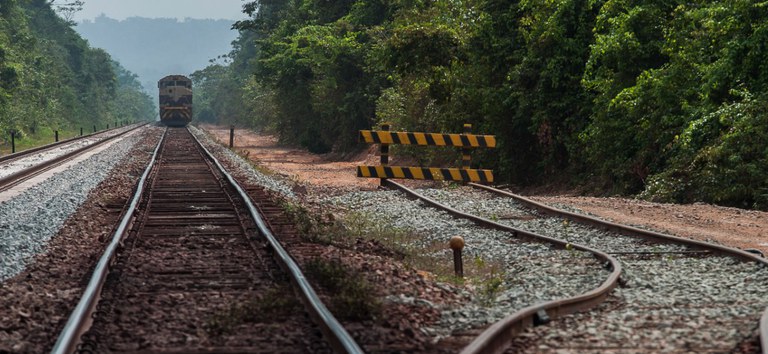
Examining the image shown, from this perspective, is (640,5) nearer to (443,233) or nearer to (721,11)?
(721,11)

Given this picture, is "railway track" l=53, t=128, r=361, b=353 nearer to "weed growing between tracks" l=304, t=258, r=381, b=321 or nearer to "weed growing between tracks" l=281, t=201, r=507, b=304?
"weed growing between tracks" l=304, t=258, r=381, b=321

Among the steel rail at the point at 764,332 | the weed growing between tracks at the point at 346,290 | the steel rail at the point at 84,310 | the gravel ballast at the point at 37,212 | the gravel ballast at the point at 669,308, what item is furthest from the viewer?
the gravel ballast at the point at 37,212

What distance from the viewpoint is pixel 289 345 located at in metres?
6.06

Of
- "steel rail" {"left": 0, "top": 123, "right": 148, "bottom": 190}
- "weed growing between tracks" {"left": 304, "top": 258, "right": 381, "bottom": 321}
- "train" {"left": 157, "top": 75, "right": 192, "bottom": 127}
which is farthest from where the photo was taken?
"train" {"left": 157, "top": 75, "right": 192, "bottom": 127}

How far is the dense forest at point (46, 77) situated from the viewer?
60.0 m

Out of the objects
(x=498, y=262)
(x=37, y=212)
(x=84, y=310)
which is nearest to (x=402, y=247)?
(x=498, y=262)

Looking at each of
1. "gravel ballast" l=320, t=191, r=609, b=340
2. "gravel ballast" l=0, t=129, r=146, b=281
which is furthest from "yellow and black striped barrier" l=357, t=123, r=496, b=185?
"gravel ballast" l=0, t=129, r=146, b=281

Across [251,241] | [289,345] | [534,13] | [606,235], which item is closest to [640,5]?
[534,13]

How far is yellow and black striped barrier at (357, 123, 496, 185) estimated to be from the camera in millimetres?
18859

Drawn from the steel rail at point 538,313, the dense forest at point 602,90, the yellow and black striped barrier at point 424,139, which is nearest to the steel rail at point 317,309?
the steel rail at point 538,313

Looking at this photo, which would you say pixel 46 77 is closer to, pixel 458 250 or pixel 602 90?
pixel 602 90

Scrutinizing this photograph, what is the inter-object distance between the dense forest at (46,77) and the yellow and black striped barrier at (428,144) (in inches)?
1301

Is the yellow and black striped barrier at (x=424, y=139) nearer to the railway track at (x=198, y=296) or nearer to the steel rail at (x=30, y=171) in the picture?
the railway track at (x=198, y=296)

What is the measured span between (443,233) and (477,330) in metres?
6.36
